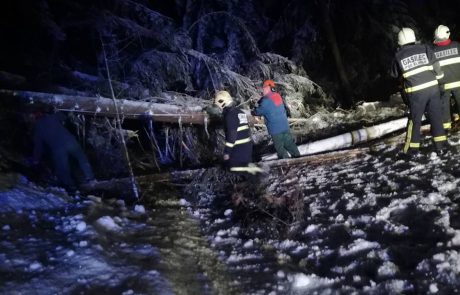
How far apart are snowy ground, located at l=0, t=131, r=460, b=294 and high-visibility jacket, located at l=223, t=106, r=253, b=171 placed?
0.67m

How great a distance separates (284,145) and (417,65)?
8.38 feet

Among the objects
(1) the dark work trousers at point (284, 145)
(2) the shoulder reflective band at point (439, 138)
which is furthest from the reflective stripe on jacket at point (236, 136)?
(2) the shoulder reflective band at point (439, 138)

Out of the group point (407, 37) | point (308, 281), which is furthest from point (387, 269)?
point (407, 37)

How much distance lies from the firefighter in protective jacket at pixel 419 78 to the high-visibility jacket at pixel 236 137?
2.30 m

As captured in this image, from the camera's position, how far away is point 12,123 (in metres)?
7.00

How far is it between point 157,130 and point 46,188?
315 cm

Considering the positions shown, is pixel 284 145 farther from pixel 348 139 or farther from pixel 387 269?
pixel 387 269

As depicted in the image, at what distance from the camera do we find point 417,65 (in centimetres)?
546

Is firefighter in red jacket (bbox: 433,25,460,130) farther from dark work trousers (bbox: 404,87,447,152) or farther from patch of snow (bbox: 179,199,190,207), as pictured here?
patch of snow (bbox: 179,199,190,207)

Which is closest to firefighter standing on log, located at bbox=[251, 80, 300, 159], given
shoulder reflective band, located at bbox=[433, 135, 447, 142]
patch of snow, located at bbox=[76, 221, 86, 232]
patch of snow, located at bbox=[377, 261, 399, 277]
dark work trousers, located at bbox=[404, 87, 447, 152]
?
dark work trousers, located at bbox=[404, 87, 447, 152]

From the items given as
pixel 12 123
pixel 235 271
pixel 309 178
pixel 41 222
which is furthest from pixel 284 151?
pixel 12 123

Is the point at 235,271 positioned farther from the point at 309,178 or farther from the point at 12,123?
the point at 12,123

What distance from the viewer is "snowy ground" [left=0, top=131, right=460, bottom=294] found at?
10.6 feet

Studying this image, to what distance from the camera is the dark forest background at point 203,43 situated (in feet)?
24.0
